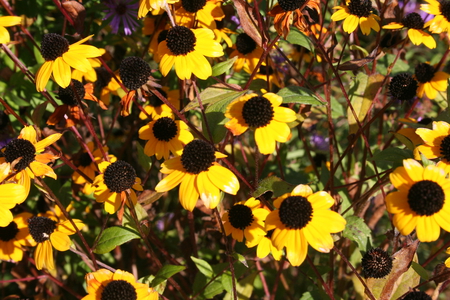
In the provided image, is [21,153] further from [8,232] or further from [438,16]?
[438,16]

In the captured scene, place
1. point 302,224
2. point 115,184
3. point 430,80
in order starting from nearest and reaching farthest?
1. point 302,224
2. point 115,184
3. point 430,80

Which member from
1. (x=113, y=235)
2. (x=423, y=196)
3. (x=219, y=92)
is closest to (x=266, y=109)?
(x=219, y=92)

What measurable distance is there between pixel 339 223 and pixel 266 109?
44cm

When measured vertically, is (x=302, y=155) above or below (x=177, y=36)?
below

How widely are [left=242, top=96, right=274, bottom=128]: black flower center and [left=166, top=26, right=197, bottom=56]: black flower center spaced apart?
0.35 m

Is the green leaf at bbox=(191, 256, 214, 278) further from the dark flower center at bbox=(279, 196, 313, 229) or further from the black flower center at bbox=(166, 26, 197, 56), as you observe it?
the black flower center at bbox=(166, 26, 197, 56)

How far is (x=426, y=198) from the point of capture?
132 cm

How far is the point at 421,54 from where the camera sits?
4.91m

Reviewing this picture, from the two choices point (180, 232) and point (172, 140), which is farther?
point (180, 232)

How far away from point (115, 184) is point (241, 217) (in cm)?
48

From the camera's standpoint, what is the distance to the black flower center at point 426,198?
4.34ft

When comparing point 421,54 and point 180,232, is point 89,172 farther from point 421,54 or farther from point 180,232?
point 421,54

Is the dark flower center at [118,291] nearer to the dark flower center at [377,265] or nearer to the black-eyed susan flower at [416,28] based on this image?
the dark flower center at [377,265]

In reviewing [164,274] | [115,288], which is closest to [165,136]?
[164,274]
